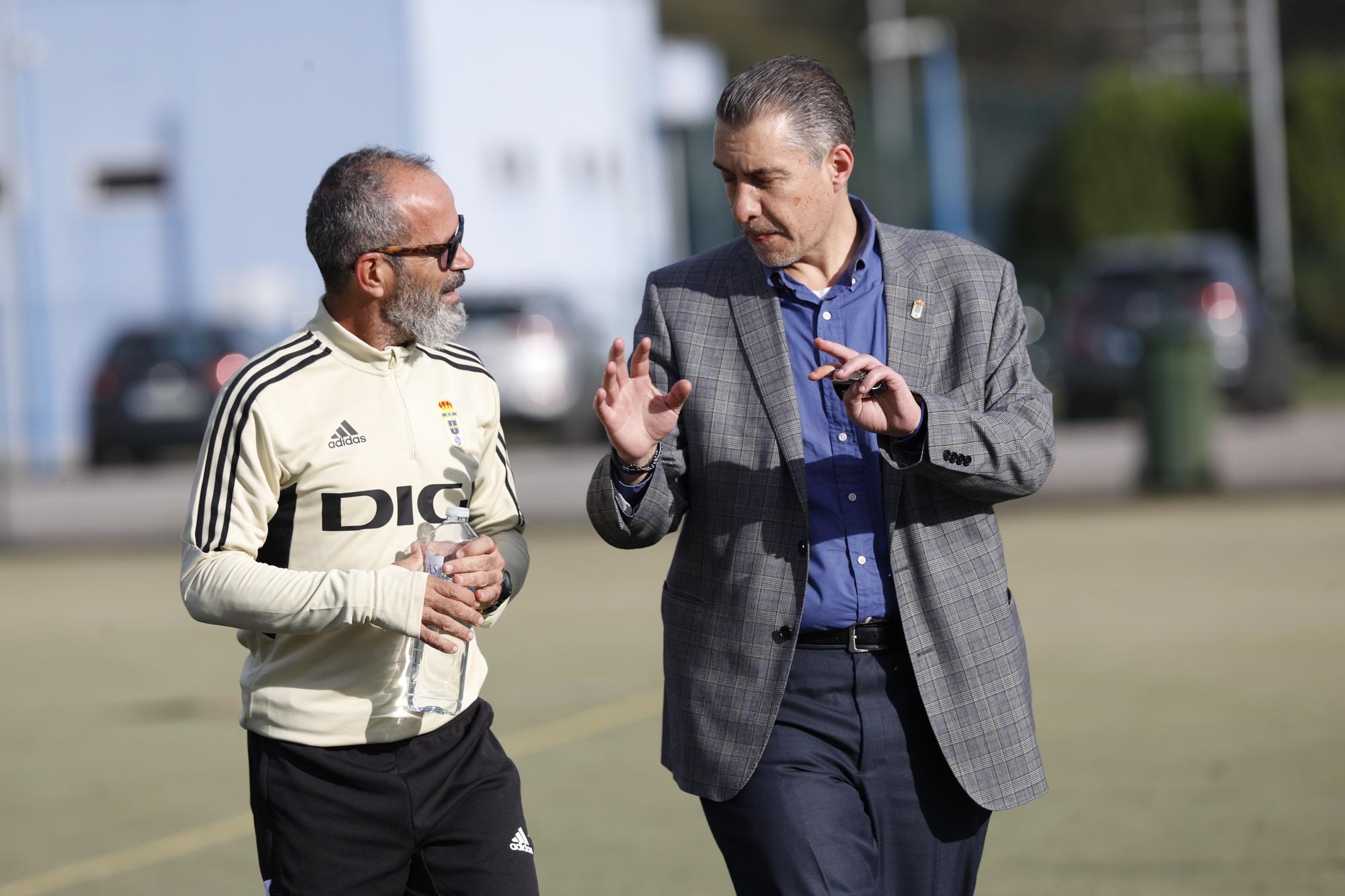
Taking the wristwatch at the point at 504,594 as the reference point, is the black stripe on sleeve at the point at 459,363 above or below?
above

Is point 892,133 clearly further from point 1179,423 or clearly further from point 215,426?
point 215,426

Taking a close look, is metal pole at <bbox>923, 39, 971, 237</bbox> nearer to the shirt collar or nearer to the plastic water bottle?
the shirt collar

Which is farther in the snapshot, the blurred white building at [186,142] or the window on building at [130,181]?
the window on building at [130,181]

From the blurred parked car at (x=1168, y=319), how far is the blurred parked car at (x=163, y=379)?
10.3 metres

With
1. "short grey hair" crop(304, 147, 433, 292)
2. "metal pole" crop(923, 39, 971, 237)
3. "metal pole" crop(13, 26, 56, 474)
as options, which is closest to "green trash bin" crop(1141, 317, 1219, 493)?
"short grey hair" crop(304, 147, 433, 292)

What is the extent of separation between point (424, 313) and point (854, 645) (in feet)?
3.60

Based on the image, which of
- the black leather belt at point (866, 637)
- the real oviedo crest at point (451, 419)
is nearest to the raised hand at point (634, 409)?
the real oviedo crest at point (451, 419)

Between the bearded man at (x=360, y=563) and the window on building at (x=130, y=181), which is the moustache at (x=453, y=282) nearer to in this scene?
the bearded man at (x=360, y=563)

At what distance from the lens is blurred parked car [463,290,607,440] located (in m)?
22.4

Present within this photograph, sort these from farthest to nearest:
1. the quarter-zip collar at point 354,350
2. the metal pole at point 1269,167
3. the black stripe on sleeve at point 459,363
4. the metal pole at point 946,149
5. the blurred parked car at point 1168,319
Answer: the metal pole at point 946,149 < the metal pole at point 1269,167 < the blurred parked car at point 1168,319 < the black stripe on sleeve at point 459,363 < the quarter-zip collar at point 354,350

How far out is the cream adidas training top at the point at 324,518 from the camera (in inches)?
140

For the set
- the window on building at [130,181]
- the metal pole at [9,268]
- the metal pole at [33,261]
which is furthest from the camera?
the window on building at [130,181]

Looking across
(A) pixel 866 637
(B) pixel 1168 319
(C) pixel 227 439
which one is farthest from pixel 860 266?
(B) pixel 1168 319

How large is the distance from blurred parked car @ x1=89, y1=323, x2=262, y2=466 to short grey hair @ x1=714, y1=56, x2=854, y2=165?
19422mm
